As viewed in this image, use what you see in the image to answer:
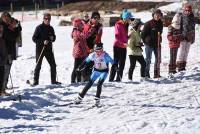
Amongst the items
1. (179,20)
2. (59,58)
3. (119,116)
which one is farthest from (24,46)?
(119,116)

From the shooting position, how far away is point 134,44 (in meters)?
13.3

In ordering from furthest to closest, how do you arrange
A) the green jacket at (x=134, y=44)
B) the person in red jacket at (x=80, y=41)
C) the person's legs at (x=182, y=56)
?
the person's legs at (x=182, y=56)
the green jacket at (x=134, y=44)
the person in red jacket at (x=80, y=41)

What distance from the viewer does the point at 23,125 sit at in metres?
9.28

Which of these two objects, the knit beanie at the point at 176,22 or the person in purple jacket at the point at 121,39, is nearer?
the person in purple jacket at the point at 121,39

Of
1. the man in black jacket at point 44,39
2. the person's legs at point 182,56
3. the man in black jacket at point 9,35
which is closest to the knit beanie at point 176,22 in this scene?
the person's legs at point 182,56

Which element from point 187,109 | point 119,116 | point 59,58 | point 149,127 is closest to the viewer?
point 149,127

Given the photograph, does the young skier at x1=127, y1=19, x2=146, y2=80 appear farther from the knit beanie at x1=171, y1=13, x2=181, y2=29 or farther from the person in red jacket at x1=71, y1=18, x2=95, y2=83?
the knit beanie at x1=171, y1=13, x2=181, y2=29

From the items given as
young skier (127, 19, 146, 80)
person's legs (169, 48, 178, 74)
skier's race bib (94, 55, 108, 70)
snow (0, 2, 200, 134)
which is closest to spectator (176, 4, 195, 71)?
person's legs (169, 48, 178, 74)

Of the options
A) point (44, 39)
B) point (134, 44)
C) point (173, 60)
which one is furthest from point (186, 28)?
point (44, 39)

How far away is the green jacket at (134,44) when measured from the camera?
43.6 ft

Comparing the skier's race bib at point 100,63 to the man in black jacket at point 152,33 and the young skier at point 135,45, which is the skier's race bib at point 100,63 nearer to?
the young skier at point 135,45

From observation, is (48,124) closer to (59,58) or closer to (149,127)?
(149,127)

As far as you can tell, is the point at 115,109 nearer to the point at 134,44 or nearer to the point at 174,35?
the point at 134,44

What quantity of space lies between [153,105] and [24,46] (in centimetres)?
1568
